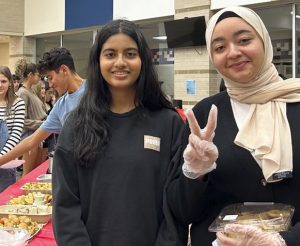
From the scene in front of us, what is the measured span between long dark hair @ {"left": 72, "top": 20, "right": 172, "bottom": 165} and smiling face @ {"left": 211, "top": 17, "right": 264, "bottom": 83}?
1.26ft

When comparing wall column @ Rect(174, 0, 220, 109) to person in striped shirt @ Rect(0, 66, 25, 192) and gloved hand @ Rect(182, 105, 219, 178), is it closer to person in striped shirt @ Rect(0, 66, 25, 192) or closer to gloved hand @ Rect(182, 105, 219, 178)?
person in striped shirt @ Rect(0, 66, 25, 192)

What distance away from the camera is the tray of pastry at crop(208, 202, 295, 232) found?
1481mm

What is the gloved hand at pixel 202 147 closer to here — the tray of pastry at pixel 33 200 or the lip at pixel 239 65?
the lip at pixel 239 65

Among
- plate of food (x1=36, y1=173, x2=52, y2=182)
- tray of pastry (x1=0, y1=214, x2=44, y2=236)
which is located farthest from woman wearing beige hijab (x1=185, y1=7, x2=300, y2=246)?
plate of food (x1=36, y1=173, x2=52, y2=182)

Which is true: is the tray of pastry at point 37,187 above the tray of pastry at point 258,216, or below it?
below

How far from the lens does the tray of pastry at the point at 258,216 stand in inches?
58.3

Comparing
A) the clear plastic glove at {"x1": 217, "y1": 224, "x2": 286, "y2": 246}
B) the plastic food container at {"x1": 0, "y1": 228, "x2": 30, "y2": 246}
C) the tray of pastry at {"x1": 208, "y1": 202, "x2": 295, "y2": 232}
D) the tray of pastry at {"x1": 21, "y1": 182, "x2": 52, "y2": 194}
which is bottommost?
the plastic food container at {"x1": 0, "y1": 228, "x2": 30, "y2": 246}

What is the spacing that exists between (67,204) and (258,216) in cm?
75

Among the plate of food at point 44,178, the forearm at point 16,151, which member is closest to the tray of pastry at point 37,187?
the plate of food at point 44,178

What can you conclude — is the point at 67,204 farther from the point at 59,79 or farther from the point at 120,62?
the point at 59,79

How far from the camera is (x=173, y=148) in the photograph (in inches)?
74.9

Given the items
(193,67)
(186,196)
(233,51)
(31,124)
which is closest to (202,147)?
(186,196)

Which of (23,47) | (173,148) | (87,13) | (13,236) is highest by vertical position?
(87,13)

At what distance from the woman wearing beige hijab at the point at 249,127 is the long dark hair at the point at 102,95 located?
340 mm
